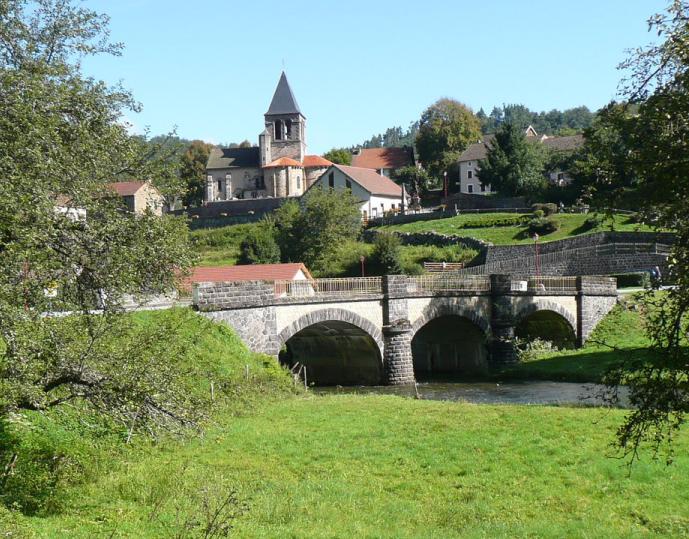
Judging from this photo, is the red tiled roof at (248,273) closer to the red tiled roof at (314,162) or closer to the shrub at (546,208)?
the shrub at (546,208)

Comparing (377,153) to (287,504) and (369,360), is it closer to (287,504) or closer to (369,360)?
(369,360)

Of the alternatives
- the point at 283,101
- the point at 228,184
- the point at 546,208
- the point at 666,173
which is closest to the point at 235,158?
the point at 228,184

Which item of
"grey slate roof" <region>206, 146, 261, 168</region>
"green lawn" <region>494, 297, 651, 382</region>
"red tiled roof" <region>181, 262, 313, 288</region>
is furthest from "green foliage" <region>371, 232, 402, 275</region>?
"grey slate roof" <region>206, 146, 261, 168</region>

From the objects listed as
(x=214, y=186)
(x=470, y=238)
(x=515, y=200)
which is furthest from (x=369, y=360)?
(x=214, y=186)

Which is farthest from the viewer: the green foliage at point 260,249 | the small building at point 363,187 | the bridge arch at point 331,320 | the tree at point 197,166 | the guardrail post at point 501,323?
the tree at point 197,166

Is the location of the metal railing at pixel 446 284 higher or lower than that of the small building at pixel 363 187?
lower

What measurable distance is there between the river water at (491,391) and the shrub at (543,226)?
99.9 ft

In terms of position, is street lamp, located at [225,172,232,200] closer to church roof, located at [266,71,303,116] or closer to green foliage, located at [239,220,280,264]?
church roof, located at [266,71,303,116]

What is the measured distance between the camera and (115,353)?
12.5 meters

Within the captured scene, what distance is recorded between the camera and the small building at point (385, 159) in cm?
11025

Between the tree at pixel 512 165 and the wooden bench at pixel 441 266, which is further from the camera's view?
the tree at pixel 512 165

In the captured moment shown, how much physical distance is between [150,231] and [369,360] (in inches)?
939

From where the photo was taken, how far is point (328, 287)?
33.6m

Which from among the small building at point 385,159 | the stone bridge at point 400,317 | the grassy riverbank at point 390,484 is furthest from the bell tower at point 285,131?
the grassy riverbank at point 390,484
